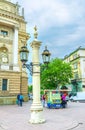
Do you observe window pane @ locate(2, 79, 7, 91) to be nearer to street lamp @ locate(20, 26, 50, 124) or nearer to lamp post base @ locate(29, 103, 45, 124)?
street lamp @ locate(20, 26, 50, 124)

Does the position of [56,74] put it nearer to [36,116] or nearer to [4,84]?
[4,84]

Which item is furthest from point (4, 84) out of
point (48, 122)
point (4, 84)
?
point (48, 122)

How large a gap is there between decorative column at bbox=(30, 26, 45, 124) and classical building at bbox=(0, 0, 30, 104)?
18.0 meters

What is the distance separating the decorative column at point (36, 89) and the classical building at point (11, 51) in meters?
18.0

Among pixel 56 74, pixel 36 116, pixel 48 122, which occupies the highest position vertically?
pixel 56 74

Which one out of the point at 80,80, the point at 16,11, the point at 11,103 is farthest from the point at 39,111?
the point at 80,80

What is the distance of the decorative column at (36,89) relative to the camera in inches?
502

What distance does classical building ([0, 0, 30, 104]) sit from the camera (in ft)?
103

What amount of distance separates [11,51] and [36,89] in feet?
70.7

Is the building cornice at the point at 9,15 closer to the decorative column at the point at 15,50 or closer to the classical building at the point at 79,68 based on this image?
the decorative column at the point at 15,50

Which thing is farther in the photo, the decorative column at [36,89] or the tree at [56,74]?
the tree at [56,74]

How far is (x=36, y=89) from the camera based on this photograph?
13.1m

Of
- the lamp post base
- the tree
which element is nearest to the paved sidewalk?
the lamp post base

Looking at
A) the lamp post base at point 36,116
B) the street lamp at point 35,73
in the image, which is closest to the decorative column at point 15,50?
the street lamp at point 35,73
